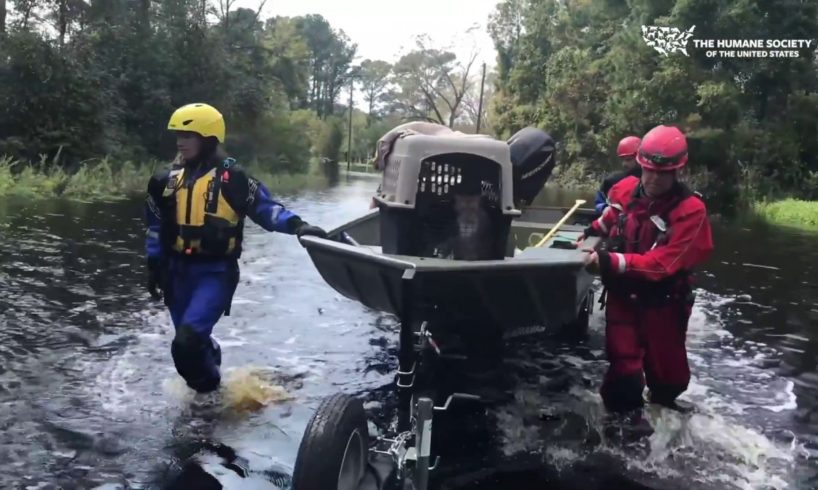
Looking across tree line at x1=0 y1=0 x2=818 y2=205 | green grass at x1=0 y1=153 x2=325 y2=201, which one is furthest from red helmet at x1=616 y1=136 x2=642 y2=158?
green grass at x1=0 y1=153 x2=325 y2=201

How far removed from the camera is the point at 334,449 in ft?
10.0

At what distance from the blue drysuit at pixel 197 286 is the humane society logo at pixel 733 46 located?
24.6 metres

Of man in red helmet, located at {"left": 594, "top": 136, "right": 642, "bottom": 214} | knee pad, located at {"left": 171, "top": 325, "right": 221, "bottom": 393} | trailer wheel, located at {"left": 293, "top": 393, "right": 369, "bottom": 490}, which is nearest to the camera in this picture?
trailer wheel, located at {"left": 293, "top": 393, "right": 369, "bottom": 490}

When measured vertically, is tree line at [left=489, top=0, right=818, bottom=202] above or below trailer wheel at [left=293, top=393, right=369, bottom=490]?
above

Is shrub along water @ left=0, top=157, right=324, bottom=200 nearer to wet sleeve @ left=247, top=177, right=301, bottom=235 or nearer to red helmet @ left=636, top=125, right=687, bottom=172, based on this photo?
wet sleeve @ left=247, top=177, right=301, bottom=235

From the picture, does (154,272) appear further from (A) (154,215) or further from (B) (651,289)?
(B) (651,289)

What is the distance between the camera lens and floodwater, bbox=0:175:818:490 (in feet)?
13.1

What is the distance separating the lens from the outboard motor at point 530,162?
5898 millimetres

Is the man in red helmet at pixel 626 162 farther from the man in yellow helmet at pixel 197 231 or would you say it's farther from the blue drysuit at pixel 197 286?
the man in yellow helmet at pixel 197 231

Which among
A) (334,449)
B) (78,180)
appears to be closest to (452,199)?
(334,449)

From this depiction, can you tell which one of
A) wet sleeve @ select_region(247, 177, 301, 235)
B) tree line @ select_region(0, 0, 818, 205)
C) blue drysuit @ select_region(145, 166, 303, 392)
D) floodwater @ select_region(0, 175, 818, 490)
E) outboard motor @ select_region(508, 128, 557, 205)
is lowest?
floodwater @ select_region(0, 175, 818, 490)

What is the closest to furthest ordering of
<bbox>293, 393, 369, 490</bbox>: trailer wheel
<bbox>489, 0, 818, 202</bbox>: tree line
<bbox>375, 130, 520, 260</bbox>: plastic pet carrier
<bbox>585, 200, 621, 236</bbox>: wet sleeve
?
<bbox>293, 393, 369, 490</bbox>: trailer wheel < <bbox>585, 200, 621, 236</bbox>: wet sleeve < <bbox>375, 130, 520, 260</bbox>: plastic pet carrier < <bbox>489, 0, 818, 202</bbox>: tree line

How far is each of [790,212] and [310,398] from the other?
65.2 ft

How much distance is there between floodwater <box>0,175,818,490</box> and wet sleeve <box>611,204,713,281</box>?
1042 millimetres
